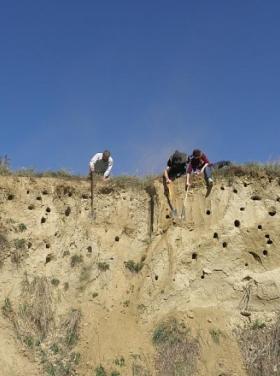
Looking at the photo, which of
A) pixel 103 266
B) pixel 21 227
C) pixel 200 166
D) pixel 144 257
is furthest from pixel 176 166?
pixel 21 227

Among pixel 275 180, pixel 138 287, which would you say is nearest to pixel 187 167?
pixel 275 180

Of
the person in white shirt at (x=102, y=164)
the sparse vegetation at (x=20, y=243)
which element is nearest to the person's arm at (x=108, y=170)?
the person in white shirt at (x=102, y=164)

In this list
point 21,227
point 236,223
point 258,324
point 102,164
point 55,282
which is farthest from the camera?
point 102,164

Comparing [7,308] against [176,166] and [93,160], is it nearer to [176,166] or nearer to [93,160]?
[93,160]

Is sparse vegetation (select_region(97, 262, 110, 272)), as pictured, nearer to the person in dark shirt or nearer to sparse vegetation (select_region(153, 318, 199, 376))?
sparse vegetation (select_region(153, 318, 199, 376))

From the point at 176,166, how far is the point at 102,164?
223 centimetres

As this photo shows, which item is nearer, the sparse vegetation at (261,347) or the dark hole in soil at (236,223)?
the sparse vegetation at (261,347)

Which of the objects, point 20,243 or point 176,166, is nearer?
point 20,243

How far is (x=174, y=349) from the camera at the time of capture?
1320 centimetres

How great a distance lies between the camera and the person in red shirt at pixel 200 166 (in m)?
15.4

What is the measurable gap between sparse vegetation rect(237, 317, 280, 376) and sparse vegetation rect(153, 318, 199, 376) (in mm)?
1293

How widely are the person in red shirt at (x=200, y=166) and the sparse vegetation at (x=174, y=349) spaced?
4.05 m

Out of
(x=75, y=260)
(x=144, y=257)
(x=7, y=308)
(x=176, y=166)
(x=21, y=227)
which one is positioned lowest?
(x=7, y=308)

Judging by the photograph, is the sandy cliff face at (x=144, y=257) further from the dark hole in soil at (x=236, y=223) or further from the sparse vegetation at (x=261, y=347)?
the sparse vegetation at (x=261, y=347)
